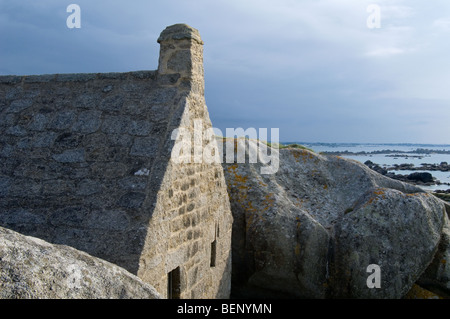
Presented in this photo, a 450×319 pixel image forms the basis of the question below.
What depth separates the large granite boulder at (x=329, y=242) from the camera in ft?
24.5

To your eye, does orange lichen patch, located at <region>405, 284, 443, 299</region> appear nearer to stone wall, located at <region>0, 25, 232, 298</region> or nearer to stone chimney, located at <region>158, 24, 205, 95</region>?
stone wall, located at <region>0, 25, 232, 298</region>

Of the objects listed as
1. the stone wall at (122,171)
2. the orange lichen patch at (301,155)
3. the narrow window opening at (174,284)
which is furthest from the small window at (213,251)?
the orange lichen patch at (301,155)

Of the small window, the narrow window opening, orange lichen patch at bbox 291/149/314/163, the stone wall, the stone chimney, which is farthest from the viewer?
orange lichen patch at bbox 291/149/314/163

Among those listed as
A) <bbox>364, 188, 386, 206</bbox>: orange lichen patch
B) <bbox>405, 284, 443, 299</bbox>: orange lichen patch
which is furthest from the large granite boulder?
<bbox>405, 284, 443, 299</bbox>: orange lichen patch

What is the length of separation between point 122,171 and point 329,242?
4840 mm

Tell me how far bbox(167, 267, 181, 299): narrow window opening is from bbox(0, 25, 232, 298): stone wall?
15 mm

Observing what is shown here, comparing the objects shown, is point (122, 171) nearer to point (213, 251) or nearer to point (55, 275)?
point (213, 251)

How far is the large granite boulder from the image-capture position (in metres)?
7.46

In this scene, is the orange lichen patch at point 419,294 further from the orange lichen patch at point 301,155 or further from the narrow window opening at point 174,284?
the narrow window opening at point 174,284

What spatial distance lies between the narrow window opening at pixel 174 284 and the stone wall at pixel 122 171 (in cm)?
2

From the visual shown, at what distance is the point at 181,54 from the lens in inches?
235

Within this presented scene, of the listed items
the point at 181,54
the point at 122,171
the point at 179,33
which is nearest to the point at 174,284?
the point at 122,171
